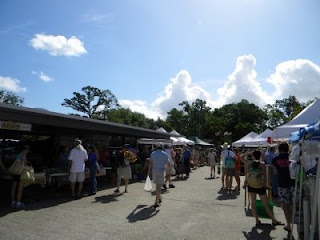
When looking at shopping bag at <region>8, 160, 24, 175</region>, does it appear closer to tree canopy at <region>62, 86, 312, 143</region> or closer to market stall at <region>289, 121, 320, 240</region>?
market stall at <region>289, 121, 320, 240</region>

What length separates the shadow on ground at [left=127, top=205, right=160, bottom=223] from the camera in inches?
268

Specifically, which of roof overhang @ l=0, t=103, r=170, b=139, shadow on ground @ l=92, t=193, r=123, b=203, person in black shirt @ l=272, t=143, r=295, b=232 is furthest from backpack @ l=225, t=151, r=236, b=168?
roof overhang @ l=0, t=103, r=170, b=139

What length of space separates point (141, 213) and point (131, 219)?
62 cm

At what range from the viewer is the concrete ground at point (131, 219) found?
559 centimetres

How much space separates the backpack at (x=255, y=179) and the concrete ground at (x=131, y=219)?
2.95 ft

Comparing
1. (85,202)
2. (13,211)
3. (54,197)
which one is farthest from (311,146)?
(54,197)

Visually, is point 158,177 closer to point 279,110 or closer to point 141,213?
point 141,213

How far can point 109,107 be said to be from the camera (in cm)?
6725

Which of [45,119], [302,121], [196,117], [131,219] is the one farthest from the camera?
[196,117]

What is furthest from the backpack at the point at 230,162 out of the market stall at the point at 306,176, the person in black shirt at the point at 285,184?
the market stall at the point at 306,176

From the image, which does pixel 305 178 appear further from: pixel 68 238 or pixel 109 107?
pixel 109 107

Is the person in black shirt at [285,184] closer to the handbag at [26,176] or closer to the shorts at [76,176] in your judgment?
the shorts at [76,176]

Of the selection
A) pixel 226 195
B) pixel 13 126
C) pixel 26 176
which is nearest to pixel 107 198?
pixel 26 176

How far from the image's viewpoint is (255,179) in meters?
6.16
